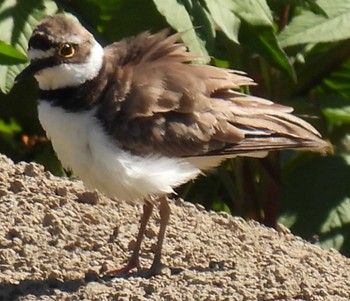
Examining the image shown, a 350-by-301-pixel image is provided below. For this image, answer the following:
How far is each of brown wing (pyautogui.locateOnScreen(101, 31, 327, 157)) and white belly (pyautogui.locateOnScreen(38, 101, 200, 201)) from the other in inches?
3.2

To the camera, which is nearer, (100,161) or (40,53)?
(100,161)

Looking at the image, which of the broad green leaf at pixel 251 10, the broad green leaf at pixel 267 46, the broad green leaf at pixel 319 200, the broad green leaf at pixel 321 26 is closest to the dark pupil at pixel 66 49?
the broad green leaf at pixel 251 10

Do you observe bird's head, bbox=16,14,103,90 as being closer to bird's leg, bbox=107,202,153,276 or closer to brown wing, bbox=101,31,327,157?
brown wing, bbox=101,31,327,157

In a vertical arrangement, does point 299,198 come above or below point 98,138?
below

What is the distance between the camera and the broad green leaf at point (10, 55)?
823cm

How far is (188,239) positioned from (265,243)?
449 millimetres

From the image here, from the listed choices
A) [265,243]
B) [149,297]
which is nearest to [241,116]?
[265,243]

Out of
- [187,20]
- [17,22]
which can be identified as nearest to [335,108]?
[187,20]

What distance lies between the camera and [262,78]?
31.9 feet

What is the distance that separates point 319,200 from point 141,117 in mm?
2193

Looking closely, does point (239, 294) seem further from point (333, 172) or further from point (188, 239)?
point (333, 172)

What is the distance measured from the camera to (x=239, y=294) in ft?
23.1

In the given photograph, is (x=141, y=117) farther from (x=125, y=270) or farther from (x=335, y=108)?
(x=335, y=108)

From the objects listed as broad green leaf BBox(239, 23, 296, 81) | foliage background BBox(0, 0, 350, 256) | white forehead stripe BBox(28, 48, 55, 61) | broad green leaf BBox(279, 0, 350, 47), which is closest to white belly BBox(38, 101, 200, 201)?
white forehead stripe BBox(28, 48, 55, 61)
